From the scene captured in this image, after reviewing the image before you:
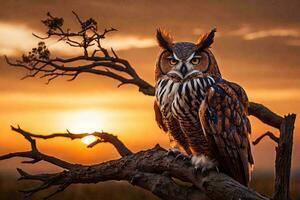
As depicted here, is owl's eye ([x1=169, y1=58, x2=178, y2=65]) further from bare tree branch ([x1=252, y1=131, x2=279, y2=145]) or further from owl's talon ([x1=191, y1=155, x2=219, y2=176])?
bare tree branch ([x1=252, y1=131, x2=279, y2=145])

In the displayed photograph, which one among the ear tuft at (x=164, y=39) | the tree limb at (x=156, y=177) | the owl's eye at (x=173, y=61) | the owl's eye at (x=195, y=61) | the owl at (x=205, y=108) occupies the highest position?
the ear tuft at (x=164, y=39)

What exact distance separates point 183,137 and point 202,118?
1.80 feet

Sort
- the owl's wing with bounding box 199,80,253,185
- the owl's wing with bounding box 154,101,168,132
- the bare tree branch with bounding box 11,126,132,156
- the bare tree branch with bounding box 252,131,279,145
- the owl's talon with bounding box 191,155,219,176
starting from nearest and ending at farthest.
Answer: the owl's wing with bounding box 199,80,253,185 → the owl's talon with bounding box 191,155,219,176 → the owl's wing with bounding box 154,101,168,132 → the bare tree branch with bounding box 252,131,279,145 → the bare tree branch with bounding box 11,126,132,156

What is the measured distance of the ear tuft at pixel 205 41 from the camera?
20.4 feet

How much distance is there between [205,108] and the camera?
19.4 ft

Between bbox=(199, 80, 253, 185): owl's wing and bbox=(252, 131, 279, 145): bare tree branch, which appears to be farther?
bbox=(252, 131, 279, 145): bare tree branch

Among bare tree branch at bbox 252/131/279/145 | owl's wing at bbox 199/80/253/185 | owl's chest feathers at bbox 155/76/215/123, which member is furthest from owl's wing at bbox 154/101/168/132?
bare tree branch at bbox 252/131/279/145

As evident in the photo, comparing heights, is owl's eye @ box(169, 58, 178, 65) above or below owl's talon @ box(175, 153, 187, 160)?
above

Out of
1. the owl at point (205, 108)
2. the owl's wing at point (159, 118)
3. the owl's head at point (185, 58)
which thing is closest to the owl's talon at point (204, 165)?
the owl at point (205, 108)

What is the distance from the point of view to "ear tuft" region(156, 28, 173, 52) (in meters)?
6.34

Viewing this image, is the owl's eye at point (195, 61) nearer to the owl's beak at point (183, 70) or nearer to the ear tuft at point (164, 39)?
the owl's beak at point (183, 70)

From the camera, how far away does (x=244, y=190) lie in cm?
580

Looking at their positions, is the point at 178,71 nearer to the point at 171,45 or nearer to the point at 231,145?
the point at 171,45

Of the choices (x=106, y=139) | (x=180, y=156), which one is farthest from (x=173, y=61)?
(x=106, y=139)
